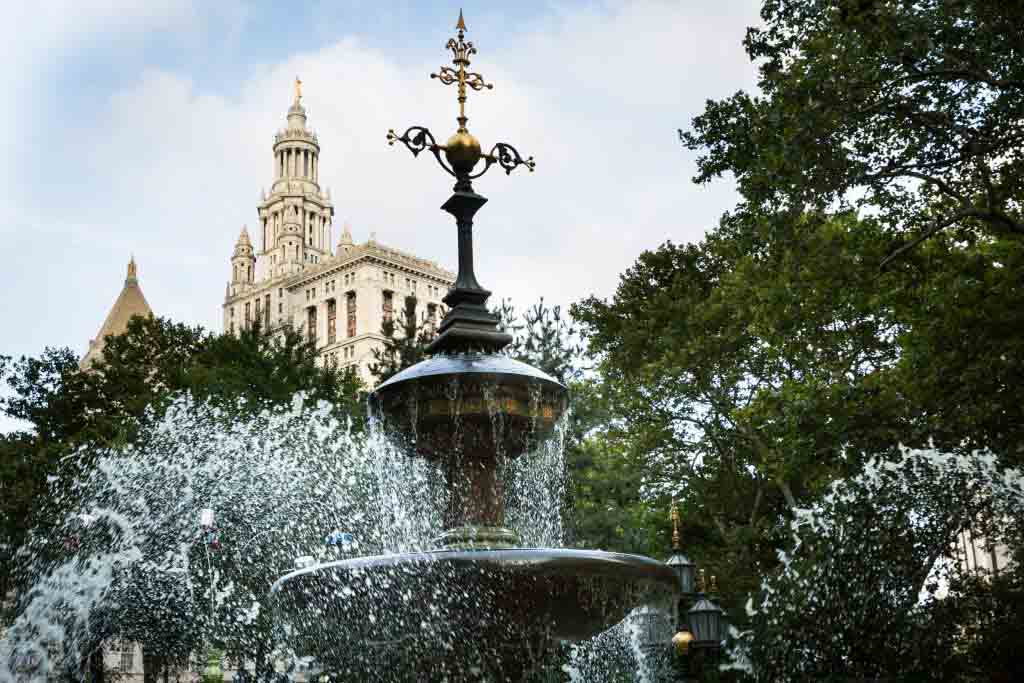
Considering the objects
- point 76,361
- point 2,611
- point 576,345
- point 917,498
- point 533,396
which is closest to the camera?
point 533,396

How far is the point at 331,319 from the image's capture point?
12706 centimetres

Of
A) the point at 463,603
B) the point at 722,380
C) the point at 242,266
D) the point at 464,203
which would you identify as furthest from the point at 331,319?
the point at 463,603

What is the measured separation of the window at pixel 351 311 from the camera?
406 ft

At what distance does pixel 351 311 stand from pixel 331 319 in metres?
3.78

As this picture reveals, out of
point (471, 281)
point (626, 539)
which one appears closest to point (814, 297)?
point (471, 281)

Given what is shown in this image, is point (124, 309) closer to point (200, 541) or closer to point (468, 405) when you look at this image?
point (200, 541)

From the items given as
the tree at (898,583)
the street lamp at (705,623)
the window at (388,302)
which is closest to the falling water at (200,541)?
the street lamp at (705,623)

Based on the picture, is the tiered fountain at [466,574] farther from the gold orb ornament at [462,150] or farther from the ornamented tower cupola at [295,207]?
the ornamented tower cupola at [295,207]

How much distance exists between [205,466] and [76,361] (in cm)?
1718

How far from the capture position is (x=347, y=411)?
29797 mm

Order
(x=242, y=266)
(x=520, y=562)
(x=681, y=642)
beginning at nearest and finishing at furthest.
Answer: (x=520, y=562)
(x=681, y=642)
(x=242, y=266)

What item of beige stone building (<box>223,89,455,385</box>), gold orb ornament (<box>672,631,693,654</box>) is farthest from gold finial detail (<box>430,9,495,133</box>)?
beige stone building (<box>223,89,455,385</box>)

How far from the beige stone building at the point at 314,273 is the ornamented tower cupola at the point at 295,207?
0.12 metres

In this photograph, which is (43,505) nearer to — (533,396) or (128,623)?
(128,623)
